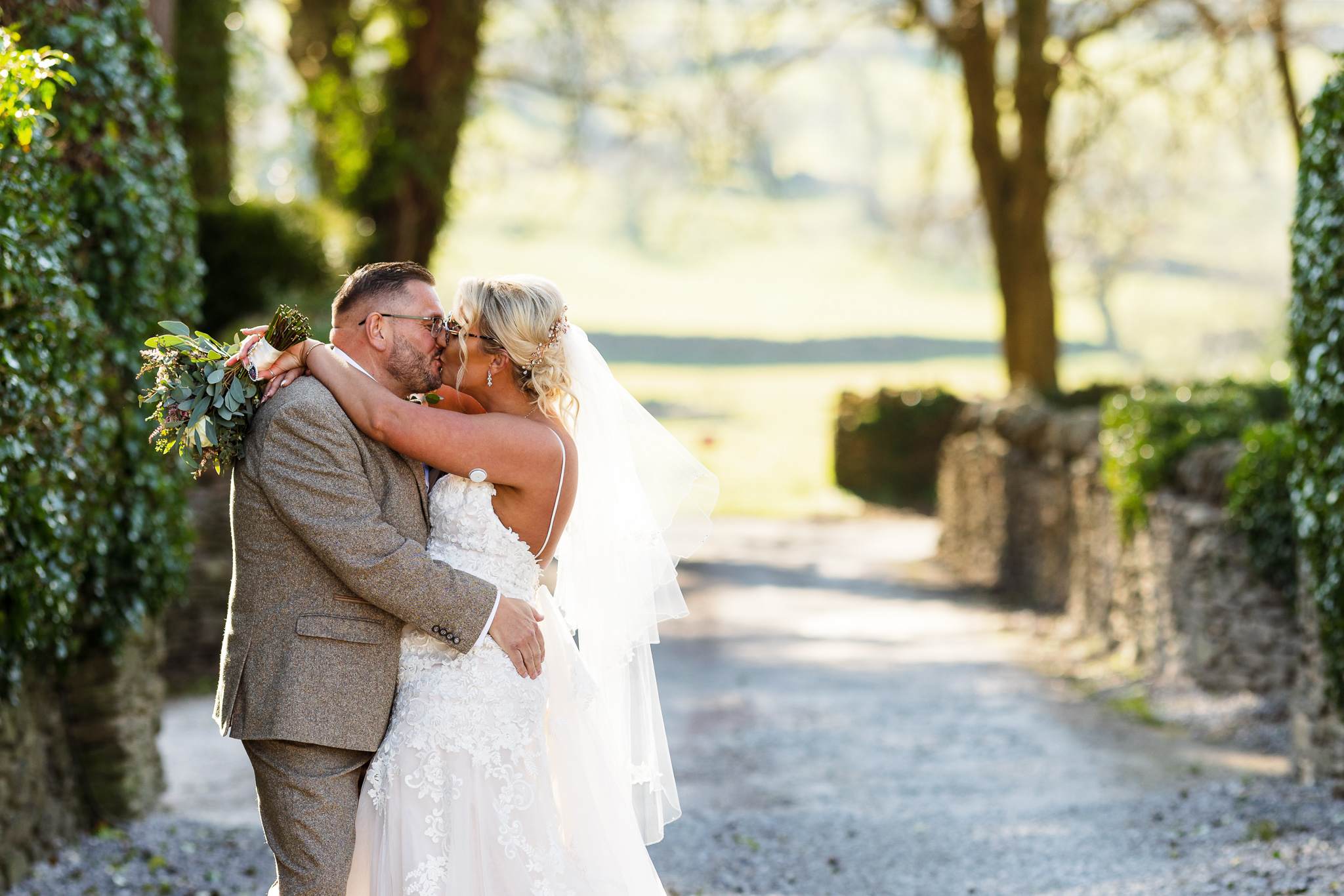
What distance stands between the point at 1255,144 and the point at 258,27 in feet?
46.3

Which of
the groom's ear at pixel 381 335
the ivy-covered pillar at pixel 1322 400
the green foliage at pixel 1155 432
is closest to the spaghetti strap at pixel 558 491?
the groom's ear at pixel 381 335

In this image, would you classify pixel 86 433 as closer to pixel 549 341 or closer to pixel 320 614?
pixel 320 614

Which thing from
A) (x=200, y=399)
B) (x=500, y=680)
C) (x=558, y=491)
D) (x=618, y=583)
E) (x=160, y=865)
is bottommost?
(x=160, y=865)

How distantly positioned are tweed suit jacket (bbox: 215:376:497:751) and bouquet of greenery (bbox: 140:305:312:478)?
6cm

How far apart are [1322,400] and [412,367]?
Answer: 4171 millimetres

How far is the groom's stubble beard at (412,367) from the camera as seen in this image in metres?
3.60

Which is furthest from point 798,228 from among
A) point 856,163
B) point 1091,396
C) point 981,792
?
point 981,792

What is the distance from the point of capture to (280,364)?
3.51 meters

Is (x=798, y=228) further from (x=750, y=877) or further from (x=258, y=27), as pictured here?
(x=750, y=877)

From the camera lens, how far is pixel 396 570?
3.32 meters

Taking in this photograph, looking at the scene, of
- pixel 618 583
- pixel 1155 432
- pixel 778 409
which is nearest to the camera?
pixel 618 583

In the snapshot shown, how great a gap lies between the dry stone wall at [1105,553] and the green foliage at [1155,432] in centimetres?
19

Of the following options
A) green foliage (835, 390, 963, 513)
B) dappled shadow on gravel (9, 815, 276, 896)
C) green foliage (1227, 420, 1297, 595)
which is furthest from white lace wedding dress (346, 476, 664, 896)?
green foliage (835, 390, 963, 513)

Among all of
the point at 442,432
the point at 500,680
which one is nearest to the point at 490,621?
the point at 500,680
